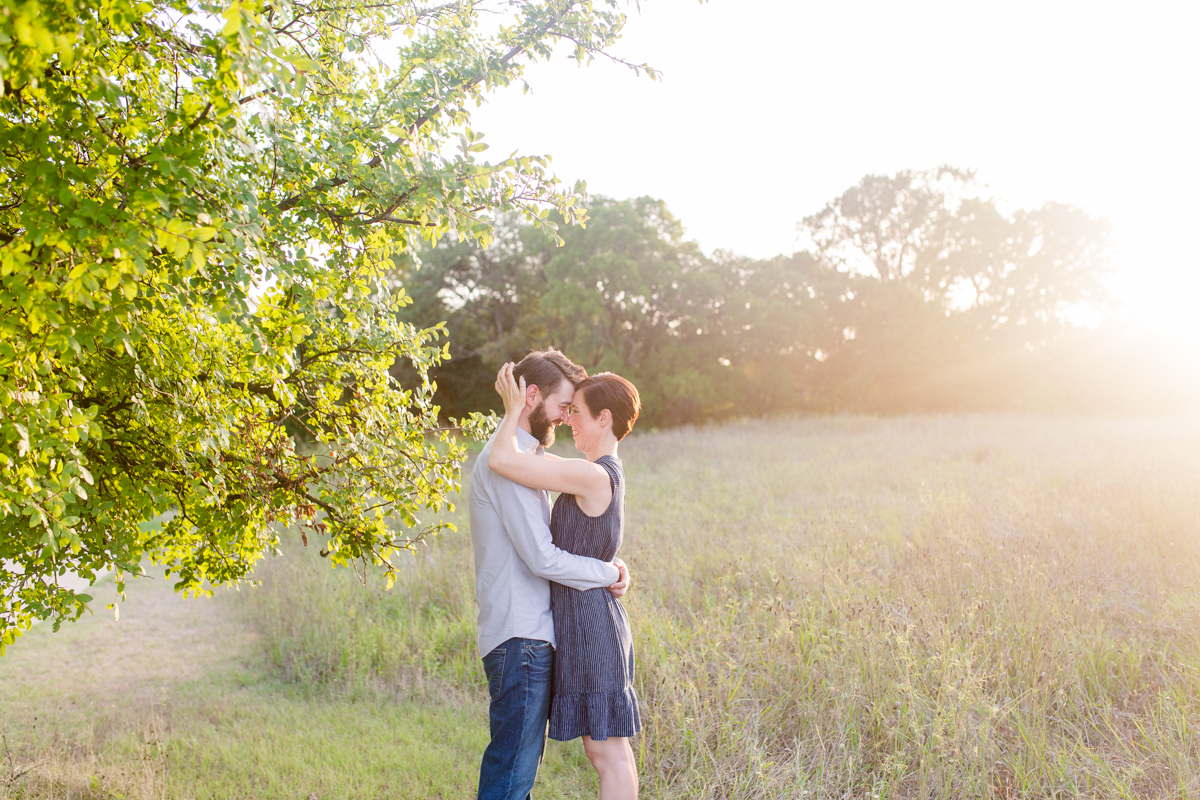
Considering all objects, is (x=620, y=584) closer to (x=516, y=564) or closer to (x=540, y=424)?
(x=516, y=564)

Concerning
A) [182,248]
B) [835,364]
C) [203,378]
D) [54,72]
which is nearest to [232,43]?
[182,248]

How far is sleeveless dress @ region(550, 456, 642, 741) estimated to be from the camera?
2.84m

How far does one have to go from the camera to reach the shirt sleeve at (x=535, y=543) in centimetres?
278

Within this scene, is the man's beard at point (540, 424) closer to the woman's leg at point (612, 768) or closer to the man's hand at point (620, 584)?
the man's hand at point (620, 584)

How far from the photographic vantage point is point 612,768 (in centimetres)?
285

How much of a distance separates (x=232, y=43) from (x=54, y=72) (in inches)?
39.9

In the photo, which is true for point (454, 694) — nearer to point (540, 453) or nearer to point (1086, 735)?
point (540, 453)

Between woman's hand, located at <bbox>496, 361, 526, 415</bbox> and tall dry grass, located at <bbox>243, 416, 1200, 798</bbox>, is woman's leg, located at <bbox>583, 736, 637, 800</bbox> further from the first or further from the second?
woman's hand, located at <bbox>496, 361, 526, 415</bbox>

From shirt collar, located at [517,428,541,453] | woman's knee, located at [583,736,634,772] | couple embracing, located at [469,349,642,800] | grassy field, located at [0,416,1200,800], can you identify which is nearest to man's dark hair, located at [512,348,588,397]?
couple embracing, located at [469,349,642,800]

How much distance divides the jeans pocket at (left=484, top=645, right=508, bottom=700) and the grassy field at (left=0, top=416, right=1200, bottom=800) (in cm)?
181

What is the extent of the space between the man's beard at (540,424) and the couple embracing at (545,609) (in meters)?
0.06

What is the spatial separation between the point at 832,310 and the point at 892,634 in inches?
1030

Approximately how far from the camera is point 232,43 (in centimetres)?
181

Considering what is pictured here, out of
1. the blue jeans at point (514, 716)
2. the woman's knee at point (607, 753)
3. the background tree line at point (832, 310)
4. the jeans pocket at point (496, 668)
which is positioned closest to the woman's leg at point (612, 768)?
the woman's knee at point (607, 753)
